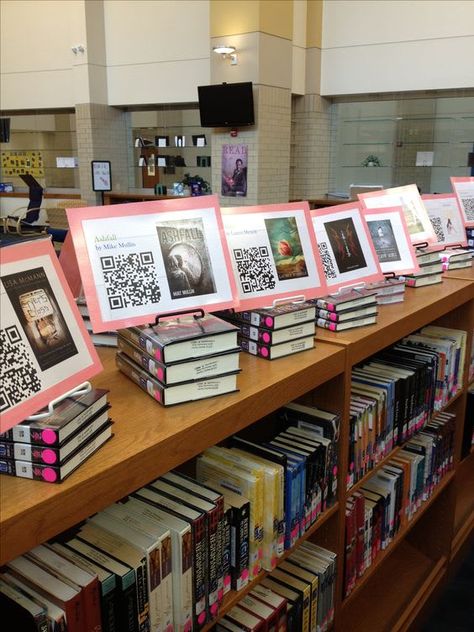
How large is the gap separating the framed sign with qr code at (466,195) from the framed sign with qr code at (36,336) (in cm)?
228

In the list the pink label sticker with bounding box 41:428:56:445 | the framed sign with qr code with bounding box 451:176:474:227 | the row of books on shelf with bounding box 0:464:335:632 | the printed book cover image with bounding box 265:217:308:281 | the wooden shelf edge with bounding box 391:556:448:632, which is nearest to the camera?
the pink label sticker with bounding box 41:428:56:445

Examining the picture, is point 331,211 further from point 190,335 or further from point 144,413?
point 144,413

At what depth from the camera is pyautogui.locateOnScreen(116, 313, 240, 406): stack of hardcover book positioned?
1.13 meters

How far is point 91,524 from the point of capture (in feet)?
3.83

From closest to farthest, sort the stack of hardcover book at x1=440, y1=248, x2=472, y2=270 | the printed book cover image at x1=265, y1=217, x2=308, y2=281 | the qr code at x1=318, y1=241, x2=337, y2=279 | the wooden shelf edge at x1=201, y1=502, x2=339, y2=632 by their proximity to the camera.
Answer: the wooden shelf edge at x1=201, y1=502, x2=339, y2=632
the printed book cover image at x1=265, y1=217, x2=308, y2=281
the qr code at x1=318, y1=241, x2=337, y2=279
the stack of hardcover book at x1=440, y1=248, x2=472, y2=270

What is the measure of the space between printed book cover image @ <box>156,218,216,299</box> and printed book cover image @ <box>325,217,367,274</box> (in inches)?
22.5

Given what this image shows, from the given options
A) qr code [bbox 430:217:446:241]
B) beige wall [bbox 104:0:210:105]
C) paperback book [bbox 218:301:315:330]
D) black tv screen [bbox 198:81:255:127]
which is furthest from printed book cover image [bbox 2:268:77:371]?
beige wall [bbox 104:0:210:105]

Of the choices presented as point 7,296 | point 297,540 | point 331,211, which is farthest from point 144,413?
point 331,211

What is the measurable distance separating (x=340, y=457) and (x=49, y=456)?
955 millimetres

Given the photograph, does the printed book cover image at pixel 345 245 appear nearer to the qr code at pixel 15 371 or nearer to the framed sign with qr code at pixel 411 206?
the framed sign with qr code at pixel 411 206

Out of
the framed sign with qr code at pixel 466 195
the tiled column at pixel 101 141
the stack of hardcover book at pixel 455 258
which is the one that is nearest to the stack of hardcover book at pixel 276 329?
the stack of hardcover book at pixel 455 258

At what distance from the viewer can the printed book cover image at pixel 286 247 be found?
1.54m

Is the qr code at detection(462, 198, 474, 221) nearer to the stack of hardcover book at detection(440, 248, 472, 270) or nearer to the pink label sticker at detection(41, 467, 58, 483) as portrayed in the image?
the stack of hardcover book at detection(440, 248, 472, 270)

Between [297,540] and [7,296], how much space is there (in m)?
0.95
